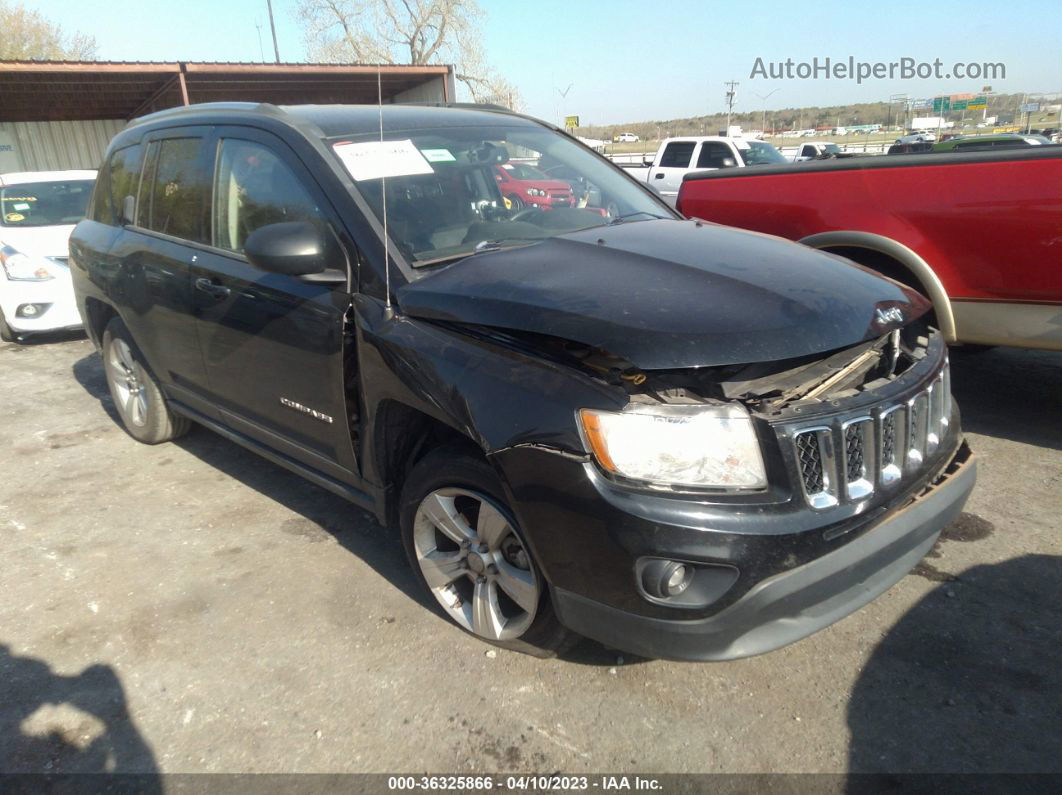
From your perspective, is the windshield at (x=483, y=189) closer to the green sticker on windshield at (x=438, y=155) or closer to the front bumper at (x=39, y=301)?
the green sticker on windshield at (x=438, y=155)

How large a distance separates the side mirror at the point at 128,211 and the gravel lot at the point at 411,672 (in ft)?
5.31

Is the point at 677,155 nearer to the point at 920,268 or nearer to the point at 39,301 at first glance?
the point at 39,301

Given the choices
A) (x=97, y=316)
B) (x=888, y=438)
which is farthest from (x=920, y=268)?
(x=97, y=316)

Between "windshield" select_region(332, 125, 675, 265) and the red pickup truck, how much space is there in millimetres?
1295

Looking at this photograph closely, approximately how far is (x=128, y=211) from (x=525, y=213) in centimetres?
246

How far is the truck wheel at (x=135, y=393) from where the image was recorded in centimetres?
445

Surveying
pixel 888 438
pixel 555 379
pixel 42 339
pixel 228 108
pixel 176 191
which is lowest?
pixel 42 339

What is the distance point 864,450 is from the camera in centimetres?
219

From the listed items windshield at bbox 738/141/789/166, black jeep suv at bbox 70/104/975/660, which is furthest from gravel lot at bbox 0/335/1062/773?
windshield at bbox 738/141/789/166

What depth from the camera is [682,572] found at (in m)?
2.04

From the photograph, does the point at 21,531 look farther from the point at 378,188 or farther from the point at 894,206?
the point at 894,206

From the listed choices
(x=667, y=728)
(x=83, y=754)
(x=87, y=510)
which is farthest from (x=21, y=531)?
(x=667, y=728)

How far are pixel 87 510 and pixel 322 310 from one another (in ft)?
6.95

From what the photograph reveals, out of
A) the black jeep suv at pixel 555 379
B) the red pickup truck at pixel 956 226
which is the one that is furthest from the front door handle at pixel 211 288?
the red pickup truck at pixel 956 226
